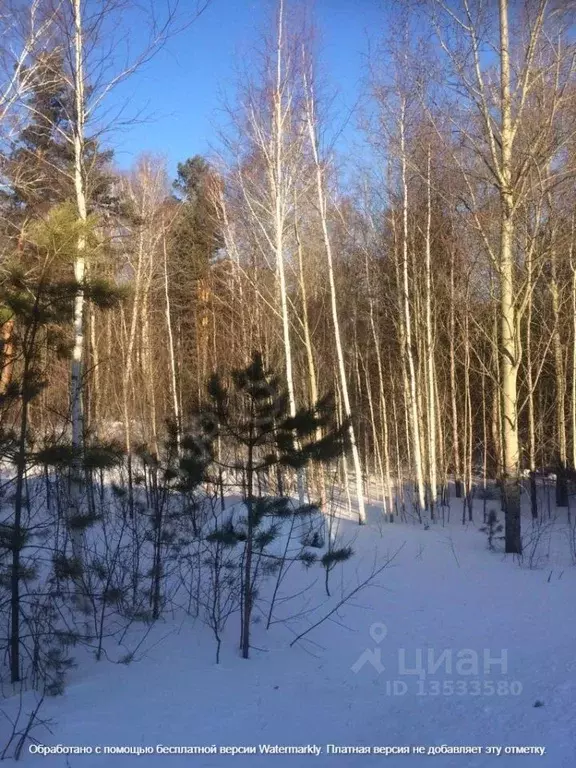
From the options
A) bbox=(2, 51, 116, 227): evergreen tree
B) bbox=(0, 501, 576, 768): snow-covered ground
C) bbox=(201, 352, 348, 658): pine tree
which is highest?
bbox=(2, 51, 116, 227): evergreen tree

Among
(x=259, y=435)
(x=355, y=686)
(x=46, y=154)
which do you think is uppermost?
(x=46, y=154)

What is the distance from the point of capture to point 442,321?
18234 millimetres

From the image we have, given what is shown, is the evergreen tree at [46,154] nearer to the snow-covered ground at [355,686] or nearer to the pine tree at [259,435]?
the pine tree at [259,435]

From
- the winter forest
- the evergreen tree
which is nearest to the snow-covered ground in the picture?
the winter forest

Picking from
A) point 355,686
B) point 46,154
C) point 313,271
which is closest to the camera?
point 355,686

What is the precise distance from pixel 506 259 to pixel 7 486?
323 inches

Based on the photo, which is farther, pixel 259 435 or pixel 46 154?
pixel 46 154

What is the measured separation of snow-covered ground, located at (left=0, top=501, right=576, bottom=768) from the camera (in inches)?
161

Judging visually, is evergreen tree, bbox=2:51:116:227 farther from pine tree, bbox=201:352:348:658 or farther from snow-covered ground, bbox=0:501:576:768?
snow-covered ground, bbox=0:501:576:768

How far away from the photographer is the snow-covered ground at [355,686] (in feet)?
13.4

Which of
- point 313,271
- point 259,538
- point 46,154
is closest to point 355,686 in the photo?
point 259,538

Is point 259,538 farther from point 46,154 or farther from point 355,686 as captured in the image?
point 46,154

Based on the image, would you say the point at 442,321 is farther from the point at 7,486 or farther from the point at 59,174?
the point at 7,486

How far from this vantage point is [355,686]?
5383 millimetres
